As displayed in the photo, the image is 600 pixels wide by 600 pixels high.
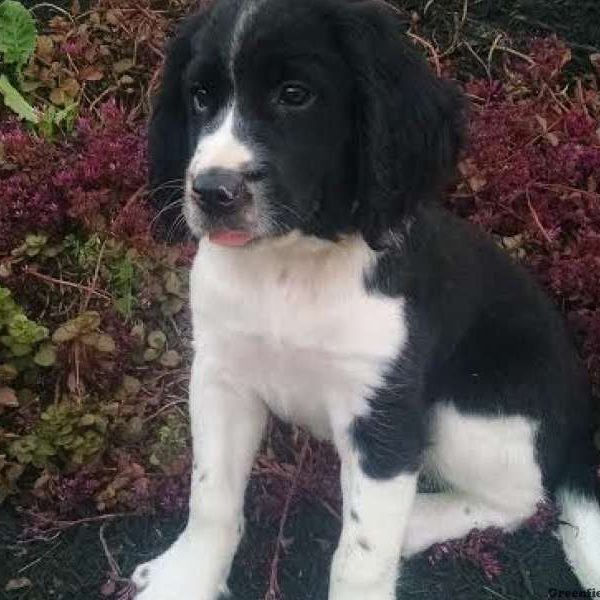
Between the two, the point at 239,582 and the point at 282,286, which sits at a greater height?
the point at 282,286

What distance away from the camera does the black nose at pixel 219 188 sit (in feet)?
7.55

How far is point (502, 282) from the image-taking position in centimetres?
308

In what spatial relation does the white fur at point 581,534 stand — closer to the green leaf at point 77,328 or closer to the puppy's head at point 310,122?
the puppy's head at point 310,122

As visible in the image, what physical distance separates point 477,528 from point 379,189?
1.14m

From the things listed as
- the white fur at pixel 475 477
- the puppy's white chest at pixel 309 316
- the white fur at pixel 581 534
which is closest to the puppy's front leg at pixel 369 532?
the puppy's white chest at pixel 309 316

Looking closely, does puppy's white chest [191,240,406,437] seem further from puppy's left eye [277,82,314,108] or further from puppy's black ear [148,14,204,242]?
puppy's left eye [277,82,314,108]

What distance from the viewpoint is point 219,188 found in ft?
7.55

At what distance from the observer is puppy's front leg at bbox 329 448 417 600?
2.74 meters

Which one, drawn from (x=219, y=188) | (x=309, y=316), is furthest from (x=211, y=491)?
(x=219, y=188)

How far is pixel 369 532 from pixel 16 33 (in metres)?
2.66

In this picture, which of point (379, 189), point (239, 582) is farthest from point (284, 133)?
point (239, 582)

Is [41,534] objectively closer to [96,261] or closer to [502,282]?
[96,261]

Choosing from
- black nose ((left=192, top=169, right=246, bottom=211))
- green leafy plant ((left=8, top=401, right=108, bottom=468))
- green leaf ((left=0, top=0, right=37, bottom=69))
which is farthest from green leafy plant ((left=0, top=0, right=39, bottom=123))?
black nose ((left=192, top=169, right=246, bottom=211))

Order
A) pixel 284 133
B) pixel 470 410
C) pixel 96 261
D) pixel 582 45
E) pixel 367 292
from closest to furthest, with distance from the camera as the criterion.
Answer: pixel 284 133 < pixel 367 292 < pixel 470 410 < pixel 96 261 < pixel 582 45
